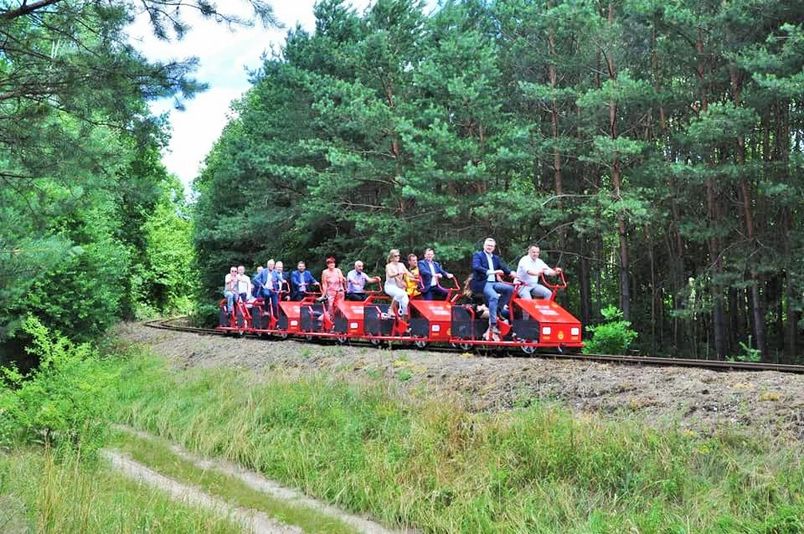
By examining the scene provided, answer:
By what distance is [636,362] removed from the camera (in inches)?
386

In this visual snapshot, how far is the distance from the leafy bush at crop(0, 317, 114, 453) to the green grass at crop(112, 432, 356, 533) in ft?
2.42

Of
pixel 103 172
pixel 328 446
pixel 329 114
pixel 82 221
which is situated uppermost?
pixel 329 114

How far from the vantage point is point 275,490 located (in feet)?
24.0

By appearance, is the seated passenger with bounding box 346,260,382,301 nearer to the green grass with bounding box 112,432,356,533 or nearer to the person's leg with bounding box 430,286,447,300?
the person's leg with bounding box 430,286,447,300

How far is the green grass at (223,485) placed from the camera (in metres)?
6.32

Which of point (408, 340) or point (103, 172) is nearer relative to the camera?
point (103, 172)

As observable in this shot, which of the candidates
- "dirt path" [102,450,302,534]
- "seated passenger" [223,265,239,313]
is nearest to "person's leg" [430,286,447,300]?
"dirt path" [102,450,302,534]

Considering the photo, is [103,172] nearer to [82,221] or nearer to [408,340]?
Answer: [408,340]

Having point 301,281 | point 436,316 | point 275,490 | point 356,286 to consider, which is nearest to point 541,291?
point 436,316

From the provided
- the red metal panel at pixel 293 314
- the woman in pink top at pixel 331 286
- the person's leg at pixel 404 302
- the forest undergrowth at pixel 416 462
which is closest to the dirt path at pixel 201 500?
the forest undergrowth at pixel 416 462

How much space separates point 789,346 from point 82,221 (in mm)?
18609

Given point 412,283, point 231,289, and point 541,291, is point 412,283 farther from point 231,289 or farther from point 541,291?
point 231,289

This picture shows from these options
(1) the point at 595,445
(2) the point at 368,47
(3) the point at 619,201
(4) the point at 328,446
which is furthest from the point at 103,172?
(2) the point at 368,47

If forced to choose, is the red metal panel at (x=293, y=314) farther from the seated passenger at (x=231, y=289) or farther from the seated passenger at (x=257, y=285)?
the seated passenger at (x=231, y=289)
